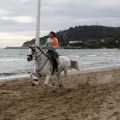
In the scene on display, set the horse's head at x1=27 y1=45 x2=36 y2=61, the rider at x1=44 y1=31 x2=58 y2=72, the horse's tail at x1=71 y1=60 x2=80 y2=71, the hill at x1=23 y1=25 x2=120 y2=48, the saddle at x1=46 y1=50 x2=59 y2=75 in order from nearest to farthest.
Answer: the horse's head at x1=27 y1=45 x2=36 y2=61, the saddle at x1=46 y1=50 x2=59 y2=75, the rider at x1=44 y1=31 x2=58 y2=72, the horse's tail at x1=71 y1=60 x2=80 y2=71, the hill at x1=23 y1=25 x2=120 y2=48

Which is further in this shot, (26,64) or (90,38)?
(90,38)

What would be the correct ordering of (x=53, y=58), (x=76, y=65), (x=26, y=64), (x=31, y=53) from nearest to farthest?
(x=31, y=53), (x=53, y=58), (x=76, y=65), (x=26, y=64)

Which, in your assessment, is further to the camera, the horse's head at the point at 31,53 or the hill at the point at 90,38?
the hill at the point at 90,38

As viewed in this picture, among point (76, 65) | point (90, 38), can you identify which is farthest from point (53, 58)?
point (90, 38)

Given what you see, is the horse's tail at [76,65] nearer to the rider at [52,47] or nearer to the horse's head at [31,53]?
the rider at [52,47]

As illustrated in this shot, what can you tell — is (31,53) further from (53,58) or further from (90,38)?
(90,38)

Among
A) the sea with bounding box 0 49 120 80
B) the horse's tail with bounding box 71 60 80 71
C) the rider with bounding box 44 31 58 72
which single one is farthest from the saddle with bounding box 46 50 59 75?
the sea with bounding box 0 49 120 80

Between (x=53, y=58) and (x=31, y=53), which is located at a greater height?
(x=31, y=53)

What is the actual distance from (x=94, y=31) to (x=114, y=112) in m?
169

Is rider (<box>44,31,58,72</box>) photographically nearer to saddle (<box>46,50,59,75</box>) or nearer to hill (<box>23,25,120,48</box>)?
saddle (<box>46,50,59,75</box>)

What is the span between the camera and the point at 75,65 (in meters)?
14.9

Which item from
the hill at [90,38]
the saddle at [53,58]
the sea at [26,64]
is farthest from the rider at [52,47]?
the hill at [90,38]

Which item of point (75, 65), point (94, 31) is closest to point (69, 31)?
point (94, 31)

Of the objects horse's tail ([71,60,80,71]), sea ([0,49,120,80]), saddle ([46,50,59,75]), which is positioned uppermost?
saddle ([46,50,59,75])
